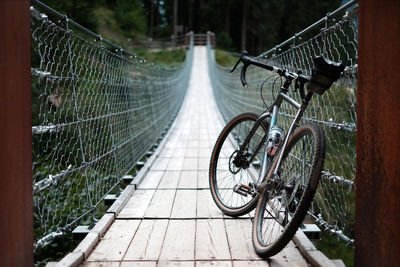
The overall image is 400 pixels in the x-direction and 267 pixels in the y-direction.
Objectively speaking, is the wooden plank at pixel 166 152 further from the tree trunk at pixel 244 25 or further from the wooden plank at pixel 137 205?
the tree trunk at pixel 244 25

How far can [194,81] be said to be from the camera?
19.2m

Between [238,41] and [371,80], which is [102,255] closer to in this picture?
[371,80]

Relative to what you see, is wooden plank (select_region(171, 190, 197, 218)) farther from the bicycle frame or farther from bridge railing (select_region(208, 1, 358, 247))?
bridge railing (select_region(208, 1, 358, 247))

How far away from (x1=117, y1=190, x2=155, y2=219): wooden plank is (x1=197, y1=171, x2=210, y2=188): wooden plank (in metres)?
0.46

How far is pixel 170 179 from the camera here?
3949 millimetres

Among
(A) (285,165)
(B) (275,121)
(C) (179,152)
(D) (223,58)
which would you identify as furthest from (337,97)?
(D) (223,58)

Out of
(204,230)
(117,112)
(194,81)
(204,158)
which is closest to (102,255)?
(204,230)

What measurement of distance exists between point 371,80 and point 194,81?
58.3ft

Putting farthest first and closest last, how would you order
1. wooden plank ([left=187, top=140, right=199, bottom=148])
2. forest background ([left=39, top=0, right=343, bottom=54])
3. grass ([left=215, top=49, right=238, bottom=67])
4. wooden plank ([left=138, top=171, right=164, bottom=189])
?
grass ([left=215, top=49, right=238, bottom=67]) < forest background ([left=39, top=0, right=343, bottom=54]) < wooden plank ([left=187, top=140, right=199, bottom=148]) < wooden plank ([left=138, top=171, right=164, bottom=189])

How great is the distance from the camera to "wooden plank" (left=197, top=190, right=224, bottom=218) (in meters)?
2.77

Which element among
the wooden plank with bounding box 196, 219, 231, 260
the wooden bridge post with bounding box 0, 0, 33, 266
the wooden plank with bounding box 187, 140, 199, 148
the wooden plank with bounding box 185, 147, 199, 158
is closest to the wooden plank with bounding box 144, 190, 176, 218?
the wooden plank with bounding box 196, 219, 231, 260

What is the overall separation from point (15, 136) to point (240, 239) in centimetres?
134

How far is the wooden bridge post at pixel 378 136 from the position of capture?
139 cm

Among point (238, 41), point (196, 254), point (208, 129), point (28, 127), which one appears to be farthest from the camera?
point (238, 41)
